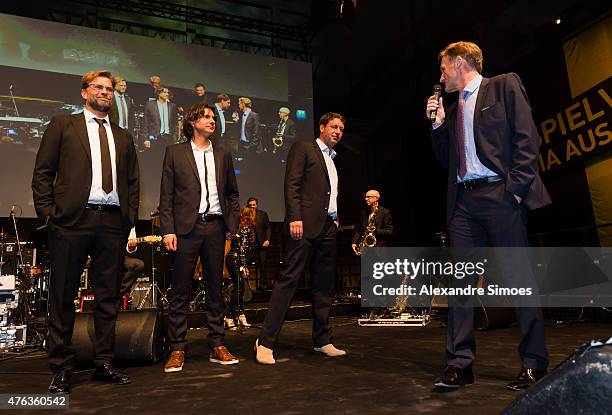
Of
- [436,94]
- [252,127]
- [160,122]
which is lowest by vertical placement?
[436,94]

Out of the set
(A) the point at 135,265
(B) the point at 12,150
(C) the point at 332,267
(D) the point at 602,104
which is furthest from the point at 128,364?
(D) the point at 602,104

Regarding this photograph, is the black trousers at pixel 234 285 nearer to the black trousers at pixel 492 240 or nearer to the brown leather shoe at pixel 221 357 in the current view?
the brown leather shoe at pixel 221 357

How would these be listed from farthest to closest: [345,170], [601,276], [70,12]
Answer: [345,170], [70,12], [601,276]

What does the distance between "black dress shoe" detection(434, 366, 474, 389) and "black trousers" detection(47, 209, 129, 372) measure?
6.65 feet

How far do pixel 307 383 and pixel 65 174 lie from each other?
194 cm

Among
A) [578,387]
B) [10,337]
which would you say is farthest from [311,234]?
[10,337]

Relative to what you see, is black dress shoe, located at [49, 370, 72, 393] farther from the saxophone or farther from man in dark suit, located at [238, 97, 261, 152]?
man in dark suit, located at [238, 97, 261, 152]

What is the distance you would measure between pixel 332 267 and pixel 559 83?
660 cm

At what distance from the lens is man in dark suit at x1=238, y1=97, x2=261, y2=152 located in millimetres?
8859

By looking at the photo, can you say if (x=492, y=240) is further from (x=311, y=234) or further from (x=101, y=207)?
(x=101, y=207)

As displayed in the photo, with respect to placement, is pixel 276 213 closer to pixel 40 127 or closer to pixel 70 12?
pixel 40 127

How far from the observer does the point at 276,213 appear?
902cm

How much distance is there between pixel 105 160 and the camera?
10.1ft

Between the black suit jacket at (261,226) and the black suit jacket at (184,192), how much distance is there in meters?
4.49
